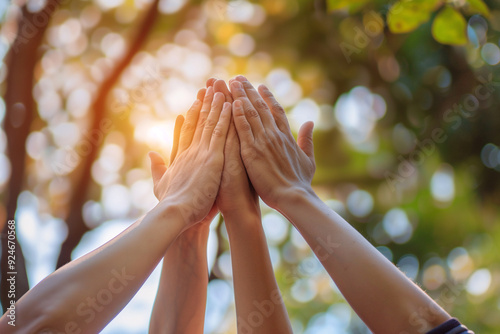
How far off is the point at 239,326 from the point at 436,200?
124 inches

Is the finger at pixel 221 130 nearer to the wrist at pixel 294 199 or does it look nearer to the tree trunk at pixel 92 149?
the wrist at pixel 294 199

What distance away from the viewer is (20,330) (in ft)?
3.56

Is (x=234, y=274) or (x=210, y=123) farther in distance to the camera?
(x=210, y=123)

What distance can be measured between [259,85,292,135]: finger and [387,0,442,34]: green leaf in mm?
659

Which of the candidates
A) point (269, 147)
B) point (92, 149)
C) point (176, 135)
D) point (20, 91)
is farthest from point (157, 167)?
point (20, 91)

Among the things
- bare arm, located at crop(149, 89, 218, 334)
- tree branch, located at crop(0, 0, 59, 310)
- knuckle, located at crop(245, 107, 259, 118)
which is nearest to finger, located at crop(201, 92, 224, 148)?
knuckle, located at crop(245, 107, 259, 118)

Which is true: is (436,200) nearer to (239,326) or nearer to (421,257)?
(421,257)

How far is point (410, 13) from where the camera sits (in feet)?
5.37

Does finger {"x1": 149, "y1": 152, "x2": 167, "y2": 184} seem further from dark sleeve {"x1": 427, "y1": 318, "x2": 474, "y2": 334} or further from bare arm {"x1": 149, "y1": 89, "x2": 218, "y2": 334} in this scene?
dark sleeve {"x1": 427, "y1": 318, "x2": 474, "y2": 334}

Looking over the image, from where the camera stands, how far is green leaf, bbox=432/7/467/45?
5.36ft

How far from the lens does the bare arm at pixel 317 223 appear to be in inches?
47.6

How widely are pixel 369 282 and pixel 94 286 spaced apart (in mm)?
788

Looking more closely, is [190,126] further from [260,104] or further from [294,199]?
[294,199]

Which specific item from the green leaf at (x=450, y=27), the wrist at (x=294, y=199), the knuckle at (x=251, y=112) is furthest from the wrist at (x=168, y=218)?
the green leaf at (x=450, y=27)
